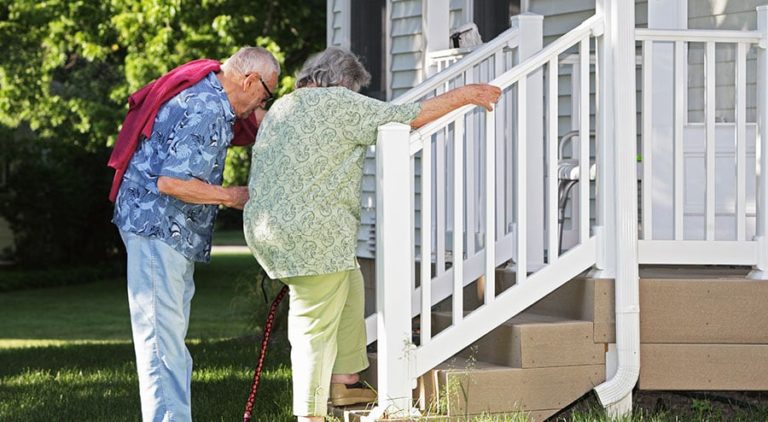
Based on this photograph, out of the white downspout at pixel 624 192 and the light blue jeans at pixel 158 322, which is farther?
the white downspout at pixel 624 192

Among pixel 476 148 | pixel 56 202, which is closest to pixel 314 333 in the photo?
pixel 476 148

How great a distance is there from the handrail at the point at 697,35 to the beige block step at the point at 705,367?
138cm

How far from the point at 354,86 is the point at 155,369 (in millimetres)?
1392

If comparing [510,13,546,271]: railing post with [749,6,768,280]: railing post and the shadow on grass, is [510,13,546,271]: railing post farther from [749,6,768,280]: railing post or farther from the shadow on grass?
the shadow on grass

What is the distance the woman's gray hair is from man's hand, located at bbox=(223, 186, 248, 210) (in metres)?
0.52

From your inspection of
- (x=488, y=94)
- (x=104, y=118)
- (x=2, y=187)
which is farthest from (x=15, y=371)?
(x=2, y=187)

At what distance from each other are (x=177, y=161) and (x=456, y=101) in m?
1.16

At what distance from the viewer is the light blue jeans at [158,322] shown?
16.3 ft

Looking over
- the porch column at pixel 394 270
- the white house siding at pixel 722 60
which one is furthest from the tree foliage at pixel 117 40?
the porch column at pixel 394 270

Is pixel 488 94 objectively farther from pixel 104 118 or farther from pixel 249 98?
pixel 104 118

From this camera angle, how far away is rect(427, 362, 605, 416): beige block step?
530 cm

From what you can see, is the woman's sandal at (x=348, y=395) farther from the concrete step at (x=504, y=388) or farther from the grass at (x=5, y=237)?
the grass at (x=5, y=237)

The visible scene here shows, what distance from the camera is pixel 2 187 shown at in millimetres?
24625

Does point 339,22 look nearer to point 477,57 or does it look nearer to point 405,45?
point 405,45
